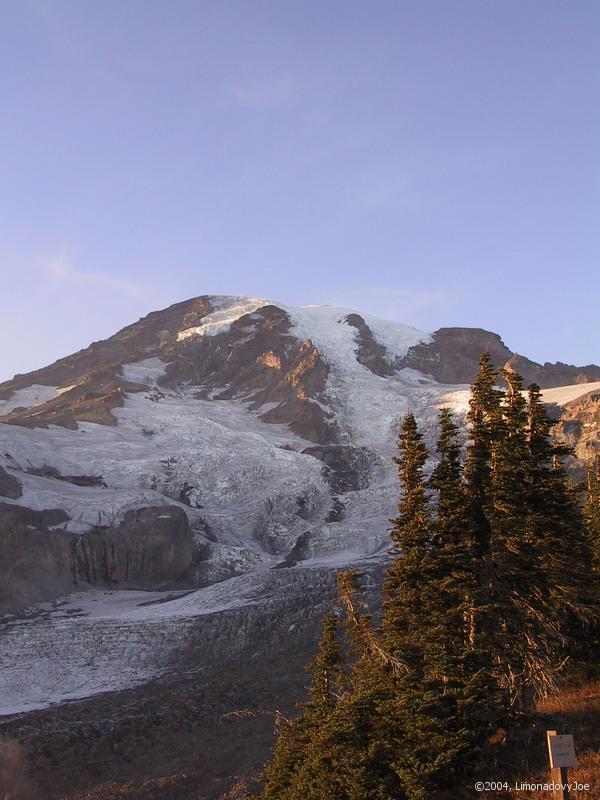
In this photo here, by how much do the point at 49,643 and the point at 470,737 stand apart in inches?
1599

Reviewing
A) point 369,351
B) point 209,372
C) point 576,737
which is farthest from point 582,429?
point 576,737

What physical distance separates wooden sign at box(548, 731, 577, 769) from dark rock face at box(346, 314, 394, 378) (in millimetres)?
134228

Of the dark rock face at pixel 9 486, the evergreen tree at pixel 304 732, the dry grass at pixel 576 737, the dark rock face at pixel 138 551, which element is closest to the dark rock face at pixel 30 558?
the dark rock face at pixel 138 551

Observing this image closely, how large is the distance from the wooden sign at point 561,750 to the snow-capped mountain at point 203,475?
3683 centimetres

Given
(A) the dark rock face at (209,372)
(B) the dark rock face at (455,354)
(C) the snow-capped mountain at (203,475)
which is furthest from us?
(B) the dark rock face at (455,354)

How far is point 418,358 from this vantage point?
16450 cm

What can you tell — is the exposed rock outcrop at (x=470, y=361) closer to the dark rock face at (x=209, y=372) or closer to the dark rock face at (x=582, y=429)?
the dark rock face at (x=209, y=372)

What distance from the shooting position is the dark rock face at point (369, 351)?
14788 centimetres

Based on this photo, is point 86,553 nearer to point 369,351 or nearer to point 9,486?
point 9,486

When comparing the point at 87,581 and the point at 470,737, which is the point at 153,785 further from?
the point at 87,581

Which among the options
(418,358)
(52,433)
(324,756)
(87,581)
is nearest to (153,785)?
(324,756)

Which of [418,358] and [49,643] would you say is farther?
[418,358]

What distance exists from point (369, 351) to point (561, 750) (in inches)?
5573

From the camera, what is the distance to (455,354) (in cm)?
16712
